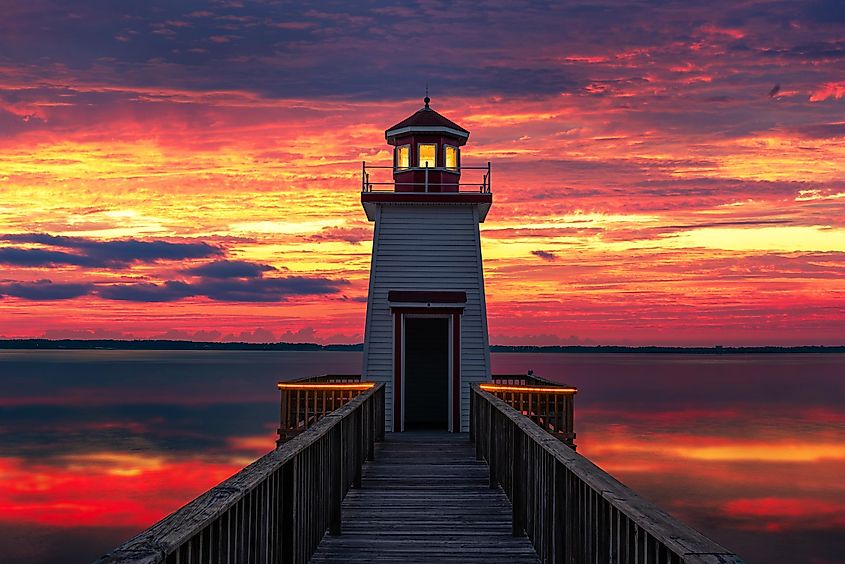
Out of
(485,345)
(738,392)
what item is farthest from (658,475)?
(738,392)

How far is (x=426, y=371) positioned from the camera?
56.9 feet

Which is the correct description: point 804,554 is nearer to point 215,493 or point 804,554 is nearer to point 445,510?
point 445,510

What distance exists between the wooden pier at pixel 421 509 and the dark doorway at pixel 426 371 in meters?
4.55

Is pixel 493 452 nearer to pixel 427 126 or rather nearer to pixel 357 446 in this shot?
pixel 357 446

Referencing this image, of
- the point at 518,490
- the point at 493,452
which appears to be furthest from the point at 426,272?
the point at 518,490

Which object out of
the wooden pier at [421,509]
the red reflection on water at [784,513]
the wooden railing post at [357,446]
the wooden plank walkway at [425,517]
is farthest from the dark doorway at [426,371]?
the red reflection on water at [784,513]

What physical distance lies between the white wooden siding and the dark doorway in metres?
1.63

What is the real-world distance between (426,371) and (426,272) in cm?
258

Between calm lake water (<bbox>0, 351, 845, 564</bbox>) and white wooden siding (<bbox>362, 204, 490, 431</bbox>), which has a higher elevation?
white wooden siding (<bbox>362, 204, 490, 431</bbox>)

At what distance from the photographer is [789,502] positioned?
25.2 meters

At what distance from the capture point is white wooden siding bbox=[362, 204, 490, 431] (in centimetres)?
1559

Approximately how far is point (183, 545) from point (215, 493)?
0.57m

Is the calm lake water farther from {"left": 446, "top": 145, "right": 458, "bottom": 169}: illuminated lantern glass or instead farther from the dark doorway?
{"left": 446, "top": 145, "right": 458, "bottom": 169}: illuminated lantern glass

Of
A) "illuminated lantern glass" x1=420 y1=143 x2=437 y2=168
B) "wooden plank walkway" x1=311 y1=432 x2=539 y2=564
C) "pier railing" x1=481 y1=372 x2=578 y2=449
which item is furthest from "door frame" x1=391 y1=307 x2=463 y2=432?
"wooden plank walkway" x1=311 y1=432 x2=539 y2=564
